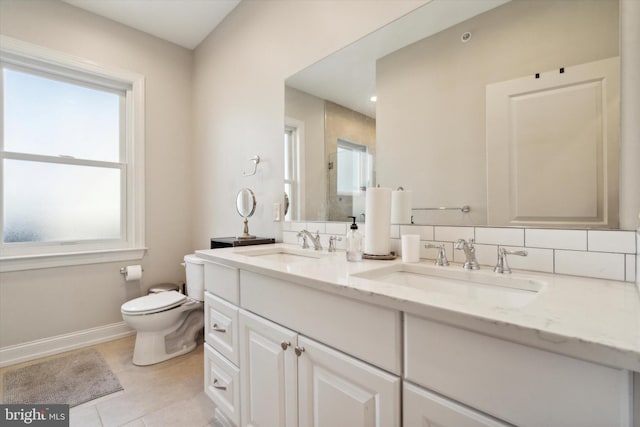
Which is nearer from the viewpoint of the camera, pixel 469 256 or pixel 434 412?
pixel 434 412

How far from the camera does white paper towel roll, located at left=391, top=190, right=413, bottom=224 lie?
4.17 feet

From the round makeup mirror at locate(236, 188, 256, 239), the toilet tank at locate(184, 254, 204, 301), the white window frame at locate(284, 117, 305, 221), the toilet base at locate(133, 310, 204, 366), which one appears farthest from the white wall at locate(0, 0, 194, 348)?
the white window frame at locate(284, 117, 305, 221)

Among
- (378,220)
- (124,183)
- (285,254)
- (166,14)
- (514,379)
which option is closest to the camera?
(514,379)

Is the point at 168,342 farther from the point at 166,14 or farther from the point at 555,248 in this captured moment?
the point at 166,14

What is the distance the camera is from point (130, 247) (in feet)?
8.41

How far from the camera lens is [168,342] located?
2141 millimetres

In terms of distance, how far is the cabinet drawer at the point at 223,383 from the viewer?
1.22 meters

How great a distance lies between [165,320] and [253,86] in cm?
178

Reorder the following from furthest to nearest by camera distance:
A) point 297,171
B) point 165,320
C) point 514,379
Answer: point 165,320 → point 297,171 → point 514,379

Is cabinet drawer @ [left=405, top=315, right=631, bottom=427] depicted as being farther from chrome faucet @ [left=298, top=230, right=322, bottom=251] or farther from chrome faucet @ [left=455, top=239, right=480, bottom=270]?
chrome faucet @ [left=298, top=230, right=322, bottom=251]

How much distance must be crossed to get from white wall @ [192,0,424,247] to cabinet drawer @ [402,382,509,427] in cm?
143

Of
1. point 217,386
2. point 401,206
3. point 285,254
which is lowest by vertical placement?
point 217,386

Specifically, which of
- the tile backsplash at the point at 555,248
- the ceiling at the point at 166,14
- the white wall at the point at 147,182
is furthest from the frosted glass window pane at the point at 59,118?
the tile backsplash at the point at 555,248

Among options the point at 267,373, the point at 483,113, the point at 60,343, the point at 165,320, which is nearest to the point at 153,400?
the point at 165,320
